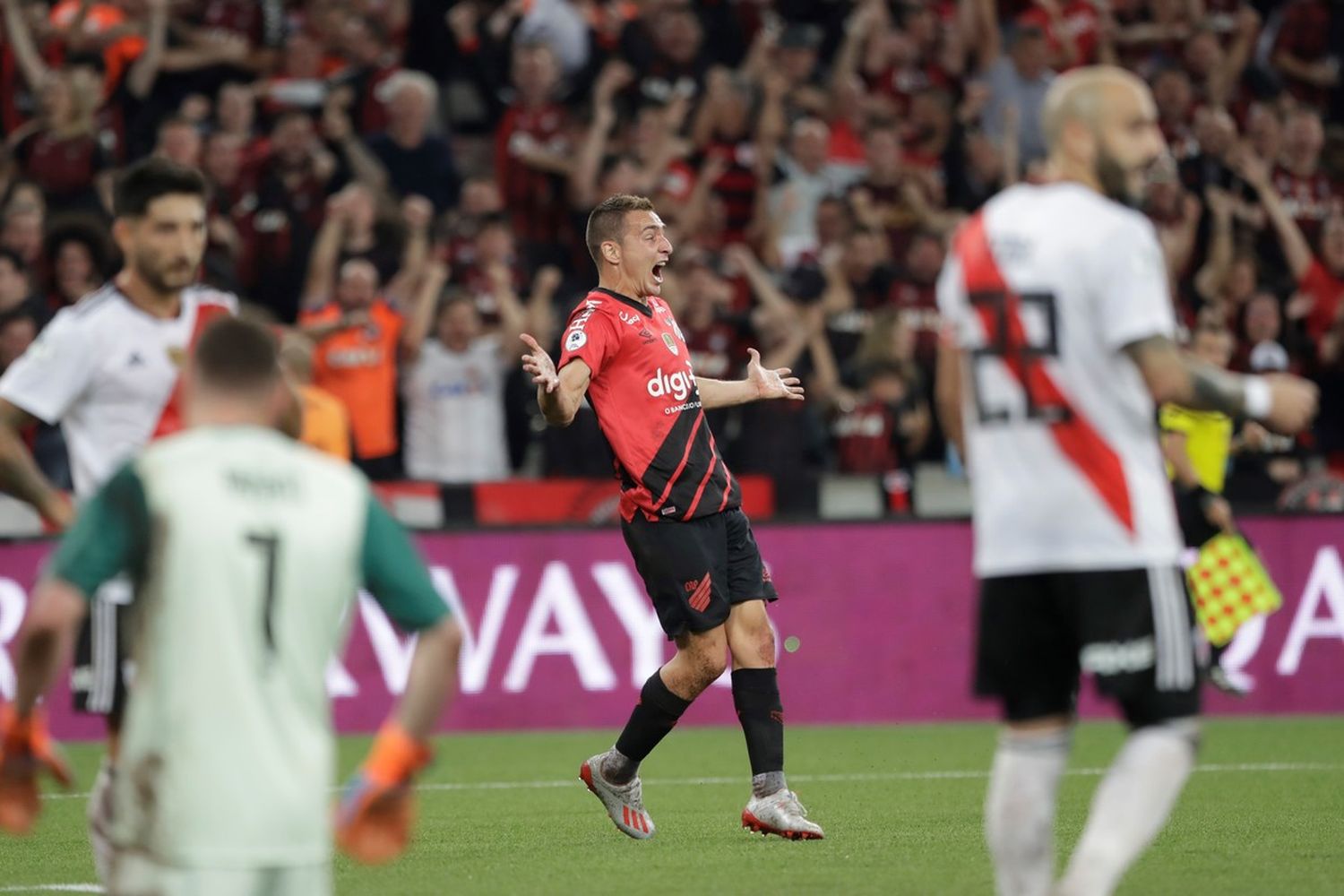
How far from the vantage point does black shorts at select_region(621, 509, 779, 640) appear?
8.61 m

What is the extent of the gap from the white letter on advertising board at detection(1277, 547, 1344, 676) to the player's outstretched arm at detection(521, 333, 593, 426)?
22.1ft

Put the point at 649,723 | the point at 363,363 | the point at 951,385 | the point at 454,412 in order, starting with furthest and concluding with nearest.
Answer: the point at 454,412 < the point at 363,363 < the point at 649,723 < the point at 951,385

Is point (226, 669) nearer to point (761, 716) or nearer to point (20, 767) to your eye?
point (20, 767)

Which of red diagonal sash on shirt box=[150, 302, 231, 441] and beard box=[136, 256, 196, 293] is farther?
red diagonal sash on shirt box=[150, 302, 231, 441]

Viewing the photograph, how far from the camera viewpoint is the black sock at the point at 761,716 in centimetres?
851

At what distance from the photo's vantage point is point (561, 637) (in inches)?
532

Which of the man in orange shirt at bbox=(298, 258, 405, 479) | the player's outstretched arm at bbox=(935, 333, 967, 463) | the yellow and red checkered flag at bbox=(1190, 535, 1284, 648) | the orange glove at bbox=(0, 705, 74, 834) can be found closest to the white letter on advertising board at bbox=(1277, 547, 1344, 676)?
the yellow and red checkered flag at bbox=(1190, 535, 1284, 648)

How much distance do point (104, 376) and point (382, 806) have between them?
8.58 ft

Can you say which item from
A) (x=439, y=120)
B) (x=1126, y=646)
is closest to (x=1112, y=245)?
(x=1126, y=646)

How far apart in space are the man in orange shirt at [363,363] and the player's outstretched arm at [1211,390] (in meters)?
9.55

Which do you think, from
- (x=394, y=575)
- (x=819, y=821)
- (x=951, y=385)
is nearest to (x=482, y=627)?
(x=819, y=821)

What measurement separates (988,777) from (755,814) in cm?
249

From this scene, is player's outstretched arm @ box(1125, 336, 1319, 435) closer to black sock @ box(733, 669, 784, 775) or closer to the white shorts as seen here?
the white shorts

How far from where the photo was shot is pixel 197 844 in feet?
12.9
